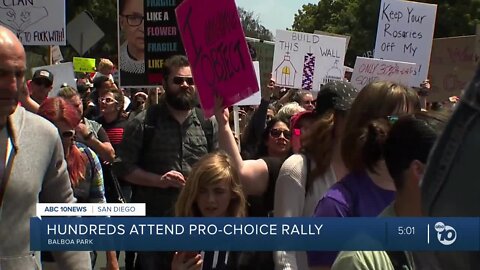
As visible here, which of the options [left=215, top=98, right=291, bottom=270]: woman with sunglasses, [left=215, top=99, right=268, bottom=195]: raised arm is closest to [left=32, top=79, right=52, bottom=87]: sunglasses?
[left=215, top=98, right=291, bottom=270]: woman with sunglasses

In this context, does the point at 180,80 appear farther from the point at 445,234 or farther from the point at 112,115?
the point at 445,234

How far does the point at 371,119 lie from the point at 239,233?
2.65 ft

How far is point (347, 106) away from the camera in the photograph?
3.81m

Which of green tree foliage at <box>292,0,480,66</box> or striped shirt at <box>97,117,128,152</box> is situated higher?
striped shirt at <box>97,117,128,152</box>

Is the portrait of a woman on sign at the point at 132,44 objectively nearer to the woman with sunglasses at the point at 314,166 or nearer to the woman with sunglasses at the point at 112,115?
the woman with sunglasses at the point at 112,115

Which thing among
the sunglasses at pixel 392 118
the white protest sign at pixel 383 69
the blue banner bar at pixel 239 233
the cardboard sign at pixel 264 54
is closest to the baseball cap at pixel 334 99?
the sunglasses at pixel 392 118

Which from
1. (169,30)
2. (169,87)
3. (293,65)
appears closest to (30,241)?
(169,87)

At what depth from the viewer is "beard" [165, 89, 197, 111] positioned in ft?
18.8

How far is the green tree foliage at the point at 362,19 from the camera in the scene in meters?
47.9

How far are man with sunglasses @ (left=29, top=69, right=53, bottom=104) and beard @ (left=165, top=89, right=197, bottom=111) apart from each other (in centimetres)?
256

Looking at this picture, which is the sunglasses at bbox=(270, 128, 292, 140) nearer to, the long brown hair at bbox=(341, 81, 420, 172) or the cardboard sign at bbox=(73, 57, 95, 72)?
the long brown hair at bbox=(341, 81, 420, 172)

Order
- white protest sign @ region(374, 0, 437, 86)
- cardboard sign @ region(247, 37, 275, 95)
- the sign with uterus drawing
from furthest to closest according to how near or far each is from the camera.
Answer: cardboard sign @ region(247, 37, 275, 95), the sign with uterus drawing, white protest sign @ region(374, 0, 437, 86)

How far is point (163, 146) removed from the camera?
5668 millimetres

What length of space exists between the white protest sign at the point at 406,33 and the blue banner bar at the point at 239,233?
345 inches
